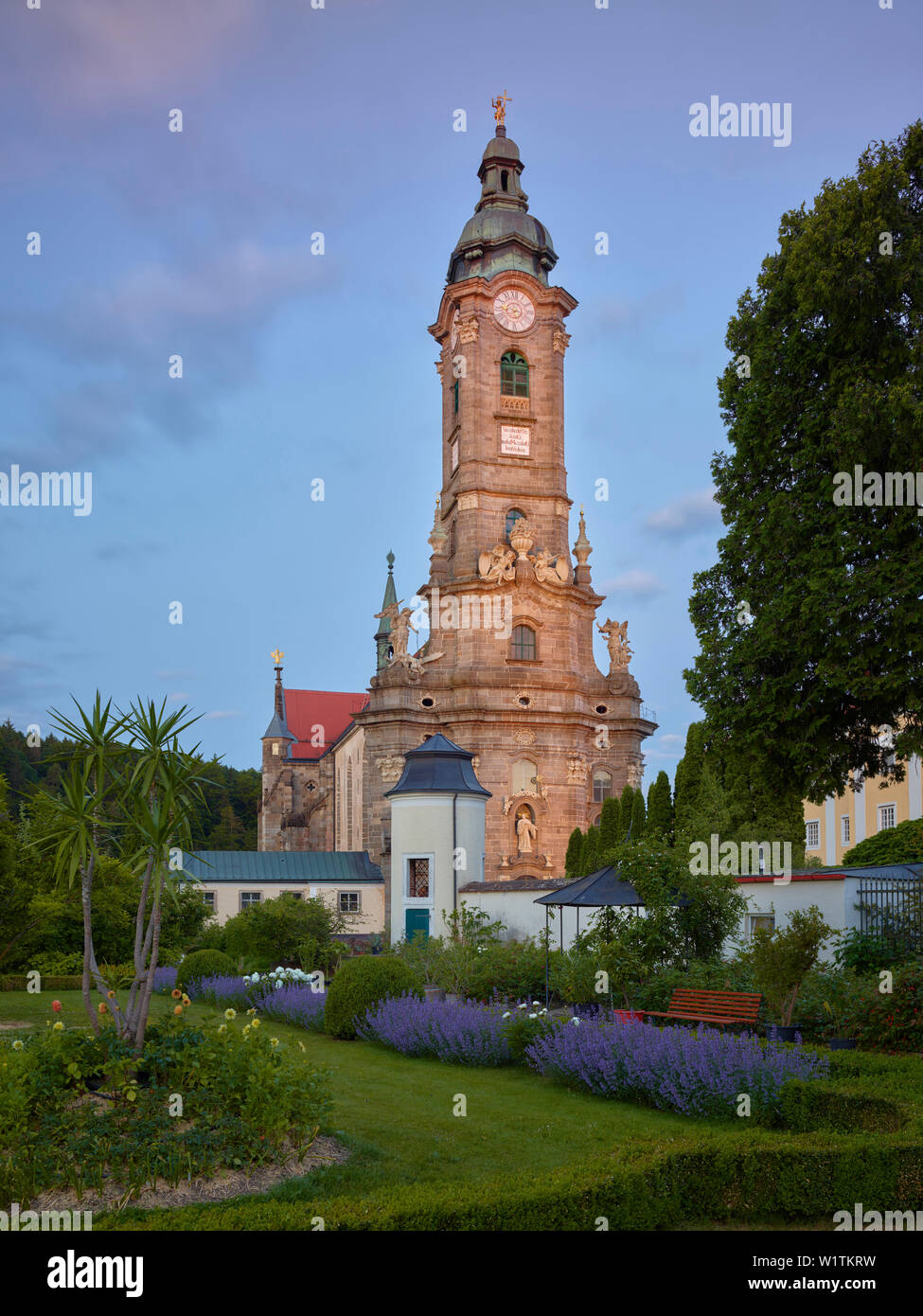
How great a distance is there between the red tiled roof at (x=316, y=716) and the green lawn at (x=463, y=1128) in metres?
63.0

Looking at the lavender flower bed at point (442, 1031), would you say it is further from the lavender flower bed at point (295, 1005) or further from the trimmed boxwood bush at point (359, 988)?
the lavender flower bed at point (295, 1005)

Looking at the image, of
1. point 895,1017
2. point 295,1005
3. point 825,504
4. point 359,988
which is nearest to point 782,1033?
point 895,1017

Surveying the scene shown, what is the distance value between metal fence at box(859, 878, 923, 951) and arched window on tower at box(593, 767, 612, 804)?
30742 millimetres

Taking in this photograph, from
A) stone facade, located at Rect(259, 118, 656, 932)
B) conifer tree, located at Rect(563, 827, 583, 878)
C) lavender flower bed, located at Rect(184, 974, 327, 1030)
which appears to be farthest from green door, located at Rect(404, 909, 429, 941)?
stone facade, located at Rect(259, 118, 656, 932)

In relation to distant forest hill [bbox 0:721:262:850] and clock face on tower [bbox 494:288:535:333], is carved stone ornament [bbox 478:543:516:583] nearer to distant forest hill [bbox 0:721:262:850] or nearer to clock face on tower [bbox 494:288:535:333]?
clock face on tower [bbox 494:288:535:333]

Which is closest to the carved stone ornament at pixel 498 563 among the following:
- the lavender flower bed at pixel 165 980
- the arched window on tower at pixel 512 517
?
the arched window on tower at pixel 512 517

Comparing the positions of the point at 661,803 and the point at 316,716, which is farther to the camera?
the point at 316,716

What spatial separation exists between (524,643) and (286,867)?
14.8 m

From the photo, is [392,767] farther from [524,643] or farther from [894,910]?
[894,910]

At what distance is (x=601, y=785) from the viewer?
1986 inches

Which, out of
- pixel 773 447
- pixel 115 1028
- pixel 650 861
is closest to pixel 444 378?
pixel 773 447

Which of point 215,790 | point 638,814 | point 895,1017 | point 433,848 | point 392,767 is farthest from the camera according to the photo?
point 215,790

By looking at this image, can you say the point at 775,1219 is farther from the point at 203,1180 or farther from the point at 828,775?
the point at 828,775

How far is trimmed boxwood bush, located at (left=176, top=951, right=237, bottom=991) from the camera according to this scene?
25500 millimetres
